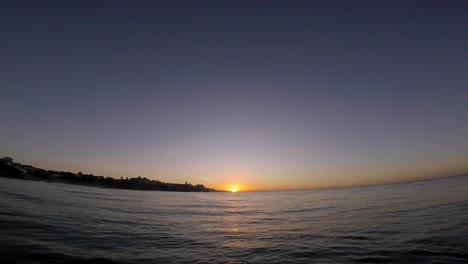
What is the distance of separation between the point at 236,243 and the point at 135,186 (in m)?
95.0

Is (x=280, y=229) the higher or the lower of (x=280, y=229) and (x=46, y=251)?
the lower

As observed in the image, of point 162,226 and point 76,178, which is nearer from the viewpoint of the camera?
point 162,226

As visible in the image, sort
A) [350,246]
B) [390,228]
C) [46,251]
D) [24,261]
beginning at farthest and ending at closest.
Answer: [390,228] → [350,246] → [46,251] → [24,261]

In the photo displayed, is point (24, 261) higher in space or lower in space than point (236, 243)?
higher

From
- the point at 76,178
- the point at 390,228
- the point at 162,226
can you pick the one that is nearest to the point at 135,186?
the point at 76,178

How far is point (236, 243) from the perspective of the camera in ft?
42.5

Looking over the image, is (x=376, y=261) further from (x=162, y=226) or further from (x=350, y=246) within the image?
(x=162, y=226)

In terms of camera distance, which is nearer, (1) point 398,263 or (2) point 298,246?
(1) point 398,263

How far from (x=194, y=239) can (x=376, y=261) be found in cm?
811

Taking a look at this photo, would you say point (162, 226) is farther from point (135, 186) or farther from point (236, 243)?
point (135, 186)

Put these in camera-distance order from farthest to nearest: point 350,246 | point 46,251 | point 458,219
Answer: point 458,219
point 350,246
point 46,251

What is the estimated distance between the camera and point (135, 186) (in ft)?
327

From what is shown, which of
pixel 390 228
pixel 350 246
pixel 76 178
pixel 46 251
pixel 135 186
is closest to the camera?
pixel 46 251

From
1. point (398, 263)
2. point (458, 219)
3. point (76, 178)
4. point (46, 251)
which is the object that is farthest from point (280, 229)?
point (76, 178)
